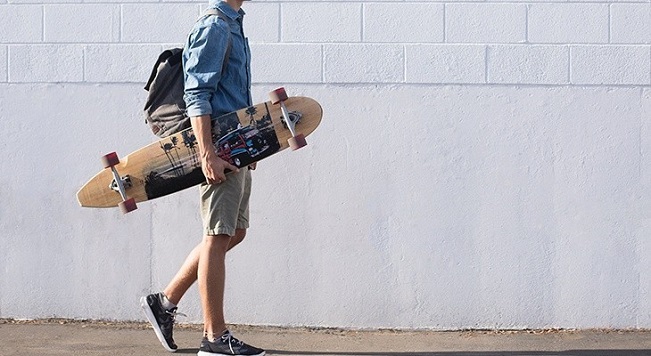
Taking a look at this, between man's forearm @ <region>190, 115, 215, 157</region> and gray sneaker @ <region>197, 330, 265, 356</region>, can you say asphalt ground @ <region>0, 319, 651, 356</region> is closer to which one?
gray sneaker @ <region>197, 330, 265, 356</region>

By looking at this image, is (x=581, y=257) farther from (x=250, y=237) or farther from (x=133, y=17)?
(x=133, y=17)

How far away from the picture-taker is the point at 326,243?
6277mm

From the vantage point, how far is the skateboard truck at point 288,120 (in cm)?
537

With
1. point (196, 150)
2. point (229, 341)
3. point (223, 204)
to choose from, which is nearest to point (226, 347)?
point (229, 341)

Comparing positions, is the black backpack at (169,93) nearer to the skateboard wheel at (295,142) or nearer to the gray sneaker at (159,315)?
the skateboard wheel at (295,142)

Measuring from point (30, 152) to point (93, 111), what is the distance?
416 mm

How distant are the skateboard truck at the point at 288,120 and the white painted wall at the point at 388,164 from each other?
0.81m

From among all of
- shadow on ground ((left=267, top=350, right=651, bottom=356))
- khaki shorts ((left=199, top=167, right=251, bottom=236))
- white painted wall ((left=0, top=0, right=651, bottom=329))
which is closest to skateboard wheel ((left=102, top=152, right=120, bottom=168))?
khaki shorts ((left=199, top=167, right=251, bottom=236))

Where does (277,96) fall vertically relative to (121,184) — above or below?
above

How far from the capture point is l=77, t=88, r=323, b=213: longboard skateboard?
17.4 feet

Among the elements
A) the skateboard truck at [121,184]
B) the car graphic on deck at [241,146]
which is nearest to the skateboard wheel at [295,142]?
the car graphic on deck at [241,146]

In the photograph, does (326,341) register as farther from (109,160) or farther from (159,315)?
(109,160)

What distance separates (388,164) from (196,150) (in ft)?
4.16

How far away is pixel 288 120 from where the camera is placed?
539 centimetres
